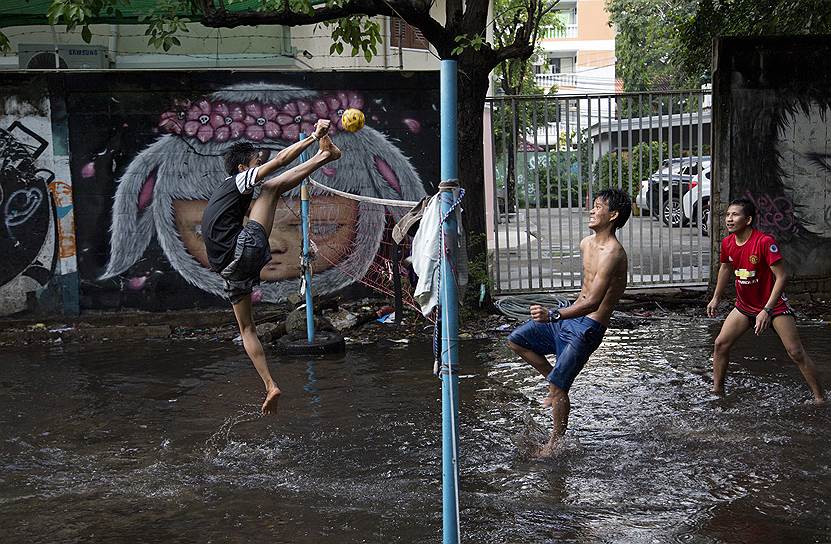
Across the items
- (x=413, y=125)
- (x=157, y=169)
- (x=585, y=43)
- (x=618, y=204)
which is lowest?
(x=618, y=204)

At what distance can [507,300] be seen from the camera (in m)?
11.1

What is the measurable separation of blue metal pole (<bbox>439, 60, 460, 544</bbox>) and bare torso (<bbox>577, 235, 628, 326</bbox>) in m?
2.37

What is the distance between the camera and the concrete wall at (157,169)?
1073cm

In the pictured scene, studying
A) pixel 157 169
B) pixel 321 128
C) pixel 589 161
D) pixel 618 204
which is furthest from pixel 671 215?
pixel 321 128

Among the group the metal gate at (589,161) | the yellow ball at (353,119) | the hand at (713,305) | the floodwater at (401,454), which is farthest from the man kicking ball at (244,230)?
the metal gate at (589,161)

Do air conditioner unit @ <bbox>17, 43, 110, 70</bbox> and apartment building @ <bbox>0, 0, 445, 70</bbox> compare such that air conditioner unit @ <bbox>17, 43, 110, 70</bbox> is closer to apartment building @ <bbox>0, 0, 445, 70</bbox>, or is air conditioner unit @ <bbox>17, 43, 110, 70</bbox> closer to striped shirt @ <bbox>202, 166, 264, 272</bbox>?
apartment building @ <bbox>0, 0, 445, 70</bbox>

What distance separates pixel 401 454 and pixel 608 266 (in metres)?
1.78

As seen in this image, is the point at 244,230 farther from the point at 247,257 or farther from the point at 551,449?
the point at 551,449

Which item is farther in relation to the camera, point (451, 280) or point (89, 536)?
point (89, 536)

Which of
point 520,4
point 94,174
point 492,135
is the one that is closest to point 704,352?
point 492,135

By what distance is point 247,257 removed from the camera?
6047 millimetres

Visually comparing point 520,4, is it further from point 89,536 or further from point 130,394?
point 89,536

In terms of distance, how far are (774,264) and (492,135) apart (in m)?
5.30

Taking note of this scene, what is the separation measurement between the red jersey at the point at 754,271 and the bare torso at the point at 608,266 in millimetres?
1434
